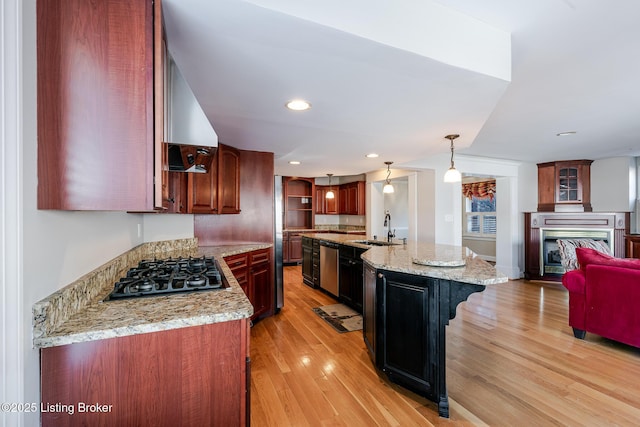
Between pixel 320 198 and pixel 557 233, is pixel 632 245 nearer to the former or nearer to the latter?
pixel 557 233

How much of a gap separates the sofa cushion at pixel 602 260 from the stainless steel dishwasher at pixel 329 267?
2.78 meters

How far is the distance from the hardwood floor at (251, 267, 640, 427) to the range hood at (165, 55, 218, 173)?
1.71 m

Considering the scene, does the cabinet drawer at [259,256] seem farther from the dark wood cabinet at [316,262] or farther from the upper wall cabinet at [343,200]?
the upper wall cabinet at [343,200]

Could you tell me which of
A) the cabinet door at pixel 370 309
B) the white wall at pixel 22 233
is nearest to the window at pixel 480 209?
the cabinet door at pixel 370 309

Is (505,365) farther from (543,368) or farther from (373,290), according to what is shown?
(373,290)

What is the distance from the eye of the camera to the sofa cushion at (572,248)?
4.75m

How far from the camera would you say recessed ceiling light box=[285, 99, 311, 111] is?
211cm

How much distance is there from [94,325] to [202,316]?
0.37 m

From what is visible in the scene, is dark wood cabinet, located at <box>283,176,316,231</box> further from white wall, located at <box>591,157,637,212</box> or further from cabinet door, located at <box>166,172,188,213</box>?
white wall, located at <box>591,157,637,212</box>

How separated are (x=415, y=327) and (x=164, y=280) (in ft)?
5.45

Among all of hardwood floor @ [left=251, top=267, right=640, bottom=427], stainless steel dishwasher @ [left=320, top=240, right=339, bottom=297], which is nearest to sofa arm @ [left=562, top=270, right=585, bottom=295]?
hardwood floor @ [left=251, top=267, right=640, bottom=427]

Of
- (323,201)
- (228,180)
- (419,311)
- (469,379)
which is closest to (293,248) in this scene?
(323,201)

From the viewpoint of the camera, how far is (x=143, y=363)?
109 centimetres

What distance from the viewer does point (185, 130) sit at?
1.78m
